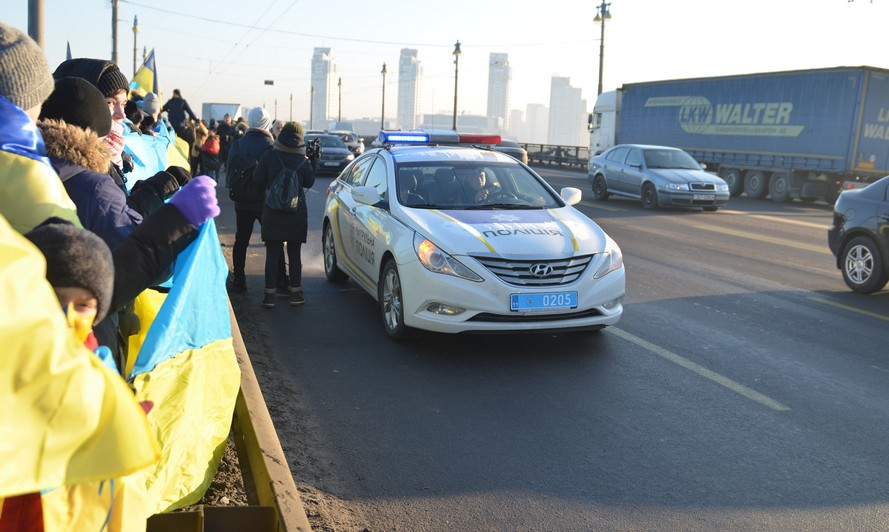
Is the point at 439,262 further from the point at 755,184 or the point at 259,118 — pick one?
the point at 755,184

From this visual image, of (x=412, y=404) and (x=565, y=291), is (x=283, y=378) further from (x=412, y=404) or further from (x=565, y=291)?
(x=565, y=291)

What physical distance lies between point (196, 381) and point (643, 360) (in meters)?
4.33

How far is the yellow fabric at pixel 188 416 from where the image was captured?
10.2 feet

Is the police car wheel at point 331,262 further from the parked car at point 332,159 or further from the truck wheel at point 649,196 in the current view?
the parked car at point 332,159

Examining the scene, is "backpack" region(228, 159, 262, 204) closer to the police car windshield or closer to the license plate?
the police car windshield

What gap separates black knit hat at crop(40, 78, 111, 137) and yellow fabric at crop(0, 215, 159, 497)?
2133 millimetres

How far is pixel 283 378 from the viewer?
6250 mm

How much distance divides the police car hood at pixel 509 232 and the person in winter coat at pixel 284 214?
1.51m

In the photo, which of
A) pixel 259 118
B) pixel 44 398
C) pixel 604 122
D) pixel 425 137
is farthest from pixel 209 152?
pixel 44 398

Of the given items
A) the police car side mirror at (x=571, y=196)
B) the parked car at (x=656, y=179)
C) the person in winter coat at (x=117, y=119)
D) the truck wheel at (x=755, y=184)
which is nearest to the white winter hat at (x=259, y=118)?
the person in winter coat at (x=117, y=119)

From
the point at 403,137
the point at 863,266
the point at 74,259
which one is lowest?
the point at 863,266

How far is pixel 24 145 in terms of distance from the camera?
250 centimetres

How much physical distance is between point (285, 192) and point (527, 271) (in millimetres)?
2822

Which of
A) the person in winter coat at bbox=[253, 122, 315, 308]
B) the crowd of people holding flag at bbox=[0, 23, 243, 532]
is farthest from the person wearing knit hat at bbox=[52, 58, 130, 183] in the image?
the person in winter coat at bbox=[253, 122, 315, 308]
